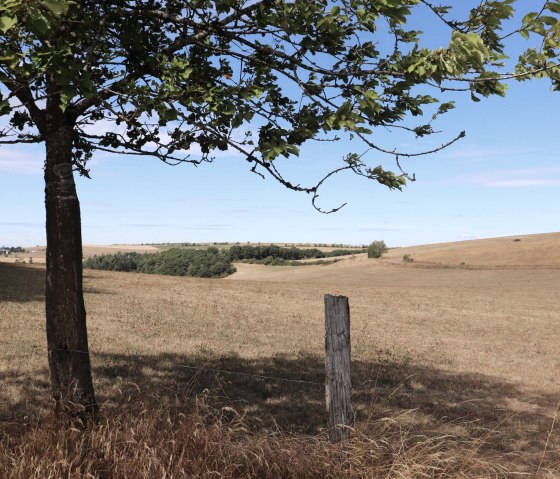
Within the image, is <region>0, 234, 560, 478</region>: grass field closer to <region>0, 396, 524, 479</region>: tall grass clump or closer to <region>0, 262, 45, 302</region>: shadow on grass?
<region>0, 396, 524, 479</region>: tall grass clump

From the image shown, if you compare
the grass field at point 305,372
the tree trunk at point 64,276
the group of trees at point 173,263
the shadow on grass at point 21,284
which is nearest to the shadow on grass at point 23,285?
the shadow on grass at point 21,284

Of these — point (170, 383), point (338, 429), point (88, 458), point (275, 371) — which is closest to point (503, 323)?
point (275, 371)

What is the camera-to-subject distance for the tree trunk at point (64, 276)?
7008 millimetres

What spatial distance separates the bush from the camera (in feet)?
242

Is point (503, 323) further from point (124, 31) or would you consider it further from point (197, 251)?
point (197, 251)

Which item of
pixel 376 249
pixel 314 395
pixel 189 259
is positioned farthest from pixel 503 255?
pixel 314 395

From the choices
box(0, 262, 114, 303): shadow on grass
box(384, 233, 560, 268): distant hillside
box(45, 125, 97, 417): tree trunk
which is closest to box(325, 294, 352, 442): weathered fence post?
box(45, 125, 97, 417): tree trunk

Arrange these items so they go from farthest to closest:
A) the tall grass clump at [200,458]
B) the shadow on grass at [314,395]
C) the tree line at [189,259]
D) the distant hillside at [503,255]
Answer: the tree line at [189,259], the distant hillside at [503,255], the shadow on grass at [314,395], the tall grass clump at [200,458]

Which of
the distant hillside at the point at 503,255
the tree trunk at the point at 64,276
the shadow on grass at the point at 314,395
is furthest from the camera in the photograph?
the distant hillside at the point at 503,255

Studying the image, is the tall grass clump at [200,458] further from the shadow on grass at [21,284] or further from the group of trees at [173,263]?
the group of trees at [173,263]

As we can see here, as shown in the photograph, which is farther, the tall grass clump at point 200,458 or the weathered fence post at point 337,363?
the weathered fence post at point 337,363

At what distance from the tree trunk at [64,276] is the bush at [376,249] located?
224 ft

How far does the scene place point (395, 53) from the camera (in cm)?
598

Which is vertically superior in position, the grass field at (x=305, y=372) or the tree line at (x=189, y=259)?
the tree line at (x=189, y=259)
